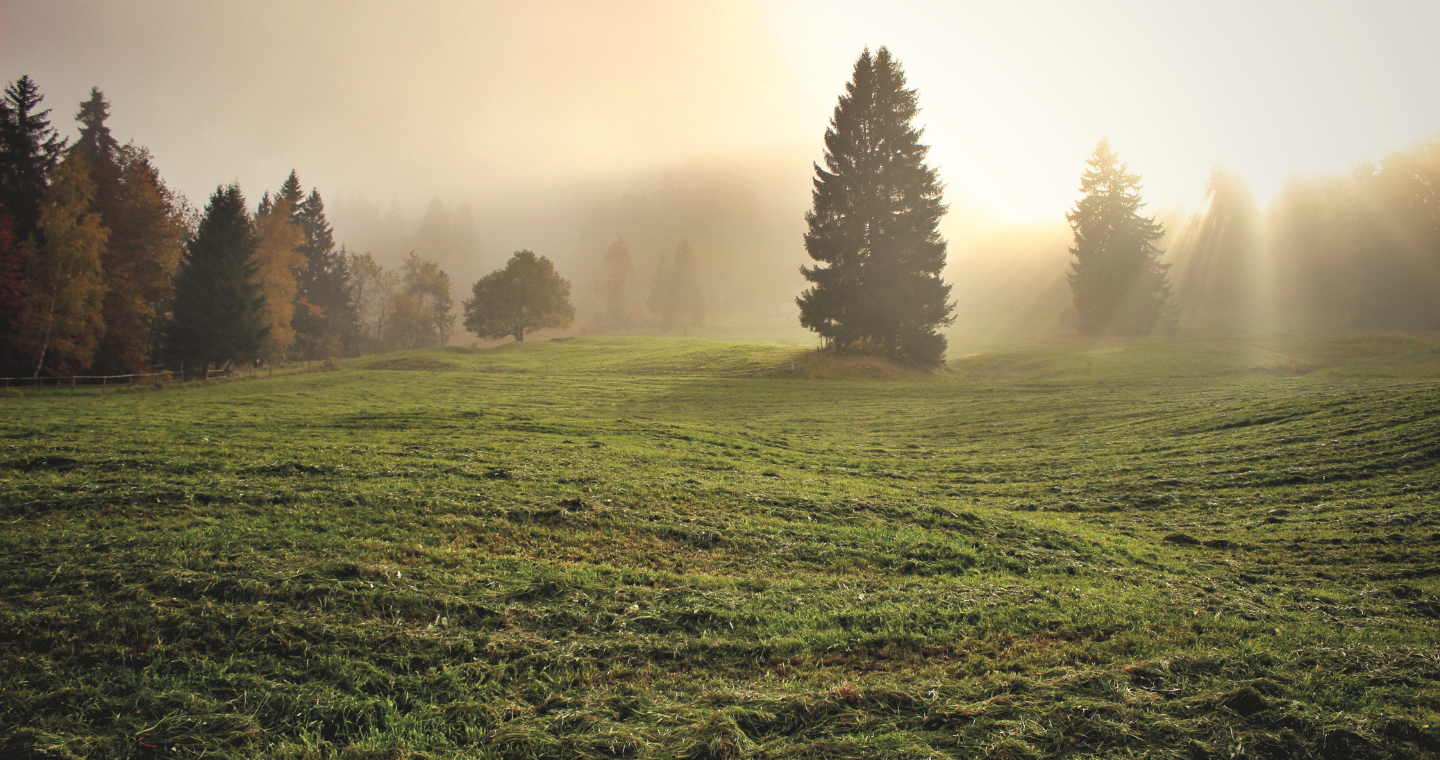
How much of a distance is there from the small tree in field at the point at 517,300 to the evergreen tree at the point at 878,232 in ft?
142

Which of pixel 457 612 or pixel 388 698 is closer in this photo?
pixel 388 698

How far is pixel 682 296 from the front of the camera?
114 meters

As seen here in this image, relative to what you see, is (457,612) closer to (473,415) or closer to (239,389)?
(473,415)

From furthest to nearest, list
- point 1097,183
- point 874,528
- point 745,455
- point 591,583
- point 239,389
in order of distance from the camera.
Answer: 1. point 1097,183
2. point 239,389
3. point 745,455
4. point 874,528
5. point 591,583

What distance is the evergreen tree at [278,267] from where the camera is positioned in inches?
2175

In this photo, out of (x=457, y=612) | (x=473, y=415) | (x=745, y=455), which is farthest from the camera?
(x=473, y=415)

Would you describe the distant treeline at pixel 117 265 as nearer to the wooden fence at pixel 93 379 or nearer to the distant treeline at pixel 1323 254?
the wooden fence at pixel 93 379

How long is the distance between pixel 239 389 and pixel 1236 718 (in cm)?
3938

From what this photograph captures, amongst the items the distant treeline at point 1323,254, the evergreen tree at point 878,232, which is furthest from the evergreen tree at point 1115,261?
the evergreen tree at point 878,232

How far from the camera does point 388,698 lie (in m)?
4.55

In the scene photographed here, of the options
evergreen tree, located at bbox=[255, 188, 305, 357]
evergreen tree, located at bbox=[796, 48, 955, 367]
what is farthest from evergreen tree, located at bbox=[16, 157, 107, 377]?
evergreen tree, located at bbox=[796, 48, 955, 367]

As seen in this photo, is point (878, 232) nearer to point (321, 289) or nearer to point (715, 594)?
point (715, 594)

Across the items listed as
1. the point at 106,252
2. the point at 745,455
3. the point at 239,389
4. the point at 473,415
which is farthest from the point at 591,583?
the point at 106,252

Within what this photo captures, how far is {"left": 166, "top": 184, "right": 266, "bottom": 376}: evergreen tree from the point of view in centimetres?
4381
